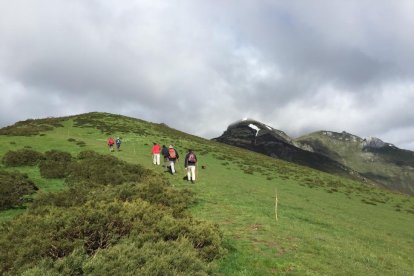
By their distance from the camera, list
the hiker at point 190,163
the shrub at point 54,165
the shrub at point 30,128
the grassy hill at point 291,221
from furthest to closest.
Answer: the shrub at point 30,128 → the hiker at point 190,163 → the shrub at point 54,165 → the grassy hill at point 291,221

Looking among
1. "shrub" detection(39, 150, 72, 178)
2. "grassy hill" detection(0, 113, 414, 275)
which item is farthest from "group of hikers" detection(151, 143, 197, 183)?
"shrub" detection(39, 150, 72, 178)

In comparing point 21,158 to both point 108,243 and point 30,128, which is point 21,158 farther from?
point 30,128

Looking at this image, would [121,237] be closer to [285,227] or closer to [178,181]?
[285,227]

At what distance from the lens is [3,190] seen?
22.5 metres

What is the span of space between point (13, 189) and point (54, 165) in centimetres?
923

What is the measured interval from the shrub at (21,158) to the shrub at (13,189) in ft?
23.6

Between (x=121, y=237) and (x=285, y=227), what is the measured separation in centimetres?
1043

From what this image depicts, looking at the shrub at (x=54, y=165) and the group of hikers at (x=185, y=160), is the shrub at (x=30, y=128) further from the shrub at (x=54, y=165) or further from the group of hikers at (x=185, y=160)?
the group of hikers at (x=185, y=160)

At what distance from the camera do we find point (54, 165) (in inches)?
1271

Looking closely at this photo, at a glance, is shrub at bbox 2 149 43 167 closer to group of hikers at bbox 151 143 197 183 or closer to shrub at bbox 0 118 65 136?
group of hikers at bbox 151 143 197 183

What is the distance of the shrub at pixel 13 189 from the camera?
2202 cm

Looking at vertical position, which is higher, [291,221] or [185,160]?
[185,160]

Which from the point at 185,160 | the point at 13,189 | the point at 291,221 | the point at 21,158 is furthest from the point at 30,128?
the point at 291,221

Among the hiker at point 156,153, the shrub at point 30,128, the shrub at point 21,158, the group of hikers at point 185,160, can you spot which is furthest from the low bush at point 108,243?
the shrub at point 30,128
